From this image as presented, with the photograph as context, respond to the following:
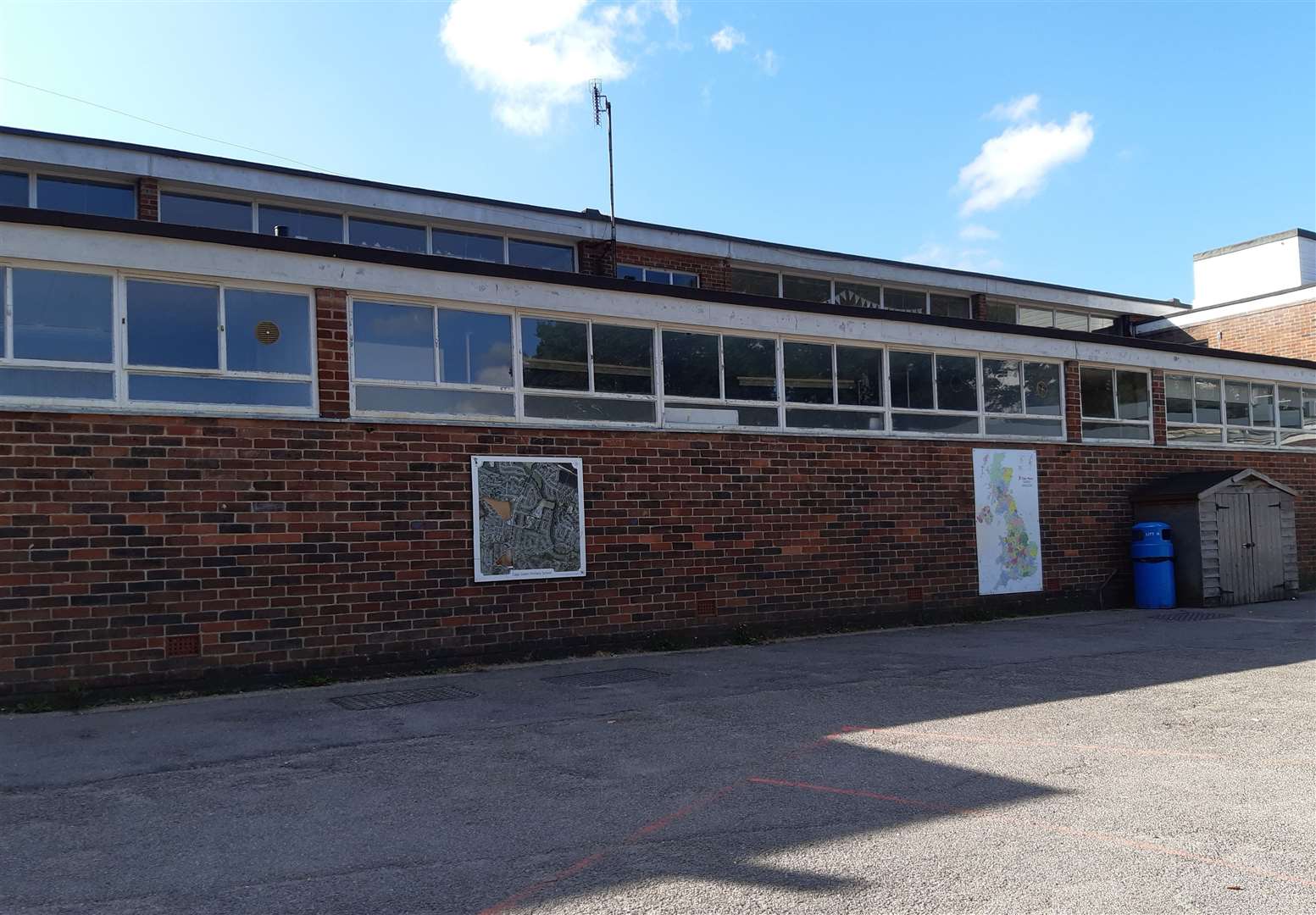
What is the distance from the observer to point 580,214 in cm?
1934

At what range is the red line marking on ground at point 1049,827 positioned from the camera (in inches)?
171

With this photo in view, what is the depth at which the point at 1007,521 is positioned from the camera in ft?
50.1

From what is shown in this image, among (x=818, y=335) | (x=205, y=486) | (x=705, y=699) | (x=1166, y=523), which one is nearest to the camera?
(x=705, y=699)

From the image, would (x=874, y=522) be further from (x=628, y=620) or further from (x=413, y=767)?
(x=413, y=767)

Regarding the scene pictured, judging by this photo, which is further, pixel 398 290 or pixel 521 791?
pixel 398 290

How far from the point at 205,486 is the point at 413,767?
4.16 m

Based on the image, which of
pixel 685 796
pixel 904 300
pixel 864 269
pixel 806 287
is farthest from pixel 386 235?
pixel 685 796

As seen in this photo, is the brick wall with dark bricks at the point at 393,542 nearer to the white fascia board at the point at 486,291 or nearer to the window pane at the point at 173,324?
the window pane at the point at 173,324

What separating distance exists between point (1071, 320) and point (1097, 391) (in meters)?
11.2

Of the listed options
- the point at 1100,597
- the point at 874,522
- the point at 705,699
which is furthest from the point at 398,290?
the point at 1100,597

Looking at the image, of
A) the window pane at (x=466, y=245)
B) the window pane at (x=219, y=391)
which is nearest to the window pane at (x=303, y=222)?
the window pane at (x=466, y=245)

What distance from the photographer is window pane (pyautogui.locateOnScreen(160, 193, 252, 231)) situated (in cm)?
1594

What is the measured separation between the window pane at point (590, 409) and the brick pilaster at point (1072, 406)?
7637 millimetres

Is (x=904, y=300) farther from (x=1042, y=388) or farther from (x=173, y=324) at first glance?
(x=173, y=324)
